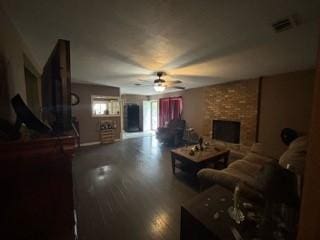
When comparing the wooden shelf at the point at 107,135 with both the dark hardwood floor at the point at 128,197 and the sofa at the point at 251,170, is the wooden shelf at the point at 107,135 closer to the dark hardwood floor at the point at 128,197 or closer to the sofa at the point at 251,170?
the dark hardwood floor at the point at 128,197

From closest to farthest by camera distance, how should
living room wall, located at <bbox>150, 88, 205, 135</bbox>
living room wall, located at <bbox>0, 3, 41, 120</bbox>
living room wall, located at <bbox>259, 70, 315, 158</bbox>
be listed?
living room wall, located at <bbox>0, 3, 41, 120</bbox>
living room wall, located at <bbox>259, 70, 315, 158</bbox>
living room wall, located at <bbox>150, 88, 205, 135</bbox>

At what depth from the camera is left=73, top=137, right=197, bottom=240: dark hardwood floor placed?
5.72ft

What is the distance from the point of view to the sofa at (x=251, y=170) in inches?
52.6

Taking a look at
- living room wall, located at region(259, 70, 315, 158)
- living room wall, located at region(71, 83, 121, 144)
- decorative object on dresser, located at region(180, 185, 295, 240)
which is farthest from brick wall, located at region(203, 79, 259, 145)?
living room wall, located at region(71, 83, 121, 144)

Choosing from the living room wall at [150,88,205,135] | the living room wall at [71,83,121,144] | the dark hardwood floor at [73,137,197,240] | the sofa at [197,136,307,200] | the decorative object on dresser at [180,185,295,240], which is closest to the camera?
the decorative object on dresser at [180,185,295,240]

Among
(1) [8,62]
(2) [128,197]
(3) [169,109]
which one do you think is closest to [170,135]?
(3) [169,109]

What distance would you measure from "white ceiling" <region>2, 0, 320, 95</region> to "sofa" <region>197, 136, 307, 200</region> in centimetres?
133

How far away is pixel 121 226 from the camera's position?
1.79 meters

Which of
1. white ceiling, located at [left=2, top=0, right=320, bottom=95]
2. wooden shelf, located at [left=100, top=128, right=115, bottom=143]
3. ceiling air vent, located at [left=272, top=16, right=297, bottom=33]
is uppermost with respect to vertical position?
white ceiling, located at [left=2, top=0, right=320, bottom=95]

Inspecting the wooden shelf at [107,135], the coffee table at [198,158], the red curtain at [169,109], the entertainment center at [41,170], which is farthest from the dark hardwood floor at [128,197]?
the red curtain at [169,109]

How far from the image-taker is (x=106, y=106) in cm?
634

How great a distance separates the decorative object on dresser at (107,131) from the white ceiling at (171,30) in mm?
3423

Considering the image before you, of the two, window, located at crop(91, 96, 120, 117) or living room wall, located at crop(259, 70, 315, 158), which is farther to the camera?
window, located at crop(91, 96, 120, 117)

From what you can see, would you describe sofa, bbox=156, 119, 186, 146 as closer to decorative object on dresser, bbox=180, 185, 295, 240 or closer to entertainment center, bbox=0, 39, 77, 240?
decorative object on dresser, bbox=180, 185, 295, 240
